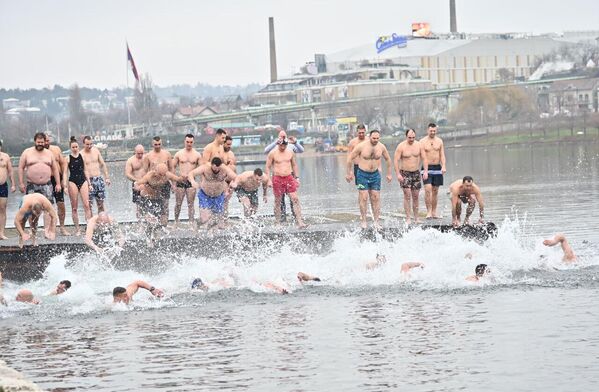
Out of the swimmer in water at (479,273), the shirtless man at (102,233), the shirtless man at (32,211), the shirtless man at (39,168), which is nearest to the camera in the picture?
the swimmer in water at (479,273)

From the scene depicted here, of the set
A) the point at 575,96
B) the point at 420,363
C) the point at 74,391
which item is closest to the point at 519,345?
the point at 420,363

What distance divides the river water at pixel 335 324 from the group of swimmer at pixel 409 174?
96 centimetres

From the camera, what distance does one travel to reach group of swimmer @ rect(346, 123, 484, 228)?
87.8 ft

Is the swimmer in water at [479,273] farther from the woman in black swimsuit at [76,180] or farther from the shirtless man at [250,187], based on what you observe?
the woman in black swimsuit at [76,180]

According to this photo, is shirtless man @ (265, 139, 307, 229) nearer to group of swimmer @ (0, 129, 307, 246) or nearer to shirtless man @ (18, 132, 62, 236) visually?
group of swimmer @ (0, 129, 307, 246)

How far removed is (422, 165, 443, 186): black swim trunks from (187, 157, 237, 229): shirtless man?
3.90m

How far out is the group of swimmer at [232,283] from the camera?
22688mm

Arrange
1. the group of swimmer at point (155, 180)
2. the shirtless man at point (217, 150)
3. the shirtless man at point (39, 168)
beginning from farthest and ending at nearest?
the shirtless man at point (217, 150)
the group of swimmer at point (155, 180)
the shirtless man at point (39, 168)

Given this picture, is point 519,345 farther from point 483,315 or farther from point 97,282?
point 97,282

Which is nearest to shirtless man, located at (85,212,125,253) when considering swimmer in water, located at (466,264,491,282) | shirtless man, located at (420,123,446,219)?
shirtless man, located at (420,123,446,219)

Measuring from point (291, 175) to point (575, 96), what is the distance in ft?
505

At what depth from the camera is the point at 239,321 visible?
2080cm

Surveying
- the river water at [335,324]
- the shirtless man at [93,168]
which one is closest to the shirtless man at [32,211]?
the river water at [335,324]

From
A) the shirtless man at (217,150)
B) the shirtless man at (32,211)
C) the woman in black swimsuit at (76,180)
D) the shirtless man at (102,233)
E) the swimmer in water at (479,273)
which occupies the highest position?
the shirtless man at (217,150)
